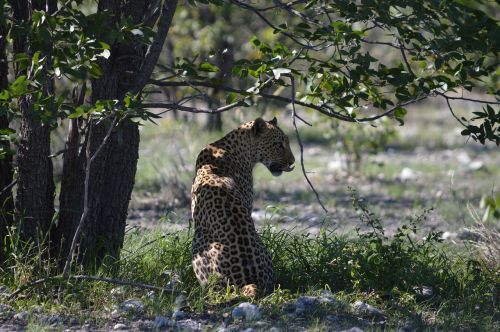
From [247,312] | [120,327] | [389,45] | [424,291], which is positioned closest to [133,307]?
[120,327]

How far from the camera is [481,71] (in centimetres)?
599

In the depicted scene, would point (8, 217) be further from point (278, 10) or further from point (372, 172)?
point (372, 172)

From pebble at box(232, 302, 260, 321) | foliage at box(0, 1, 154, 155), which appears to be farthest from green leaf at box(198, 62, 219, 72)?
pebble at box(232, 302, 260, 321)

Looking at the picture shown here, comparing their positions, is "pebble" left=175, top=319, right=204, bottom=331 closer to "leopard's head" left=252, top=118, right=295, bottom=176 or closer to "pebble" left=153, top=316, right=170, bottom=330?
"pebble" left=153, top=316, right=170, bottom=330

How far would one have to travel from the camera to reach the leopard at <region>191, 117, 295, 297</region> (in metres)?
6.23

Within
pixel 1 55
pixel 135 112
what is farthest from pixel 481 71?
pixel 1 55

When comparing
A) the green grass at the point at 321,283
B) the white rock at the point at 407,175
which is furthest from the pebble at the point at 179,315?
the white rock at the point at 407,175

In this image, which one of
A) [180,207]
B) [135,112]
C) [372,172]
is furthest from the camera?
[372,172]

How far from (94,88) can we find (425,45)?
7.64 ft

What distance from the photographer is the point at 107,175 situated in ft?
21.8

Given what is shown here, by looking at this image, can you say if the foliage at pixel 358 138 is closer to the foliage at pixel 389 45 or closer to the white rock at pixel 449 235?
the white rock at pixel 449 235

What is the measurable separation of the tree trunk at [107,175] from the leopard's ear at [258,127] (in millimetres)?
1485

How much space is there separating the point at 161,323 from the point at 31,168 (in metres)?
1.59

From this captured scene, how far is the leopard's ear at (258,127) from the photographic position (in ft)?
26.1
